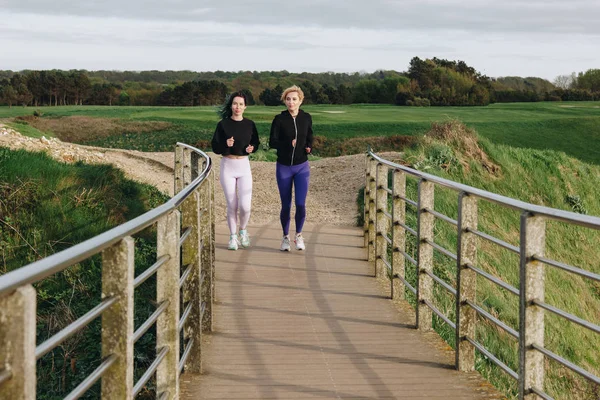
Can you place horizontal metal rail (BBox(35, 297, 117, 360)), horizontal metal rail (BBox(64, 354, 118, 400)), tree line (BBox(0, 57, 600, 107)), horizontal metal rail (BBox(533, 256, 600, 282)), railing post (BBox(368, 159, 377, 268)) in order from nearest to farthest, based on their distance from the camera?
1. horizontal metal rail (BBox(35, 297, 117, 360))
2. horizontal metal rail (BBox(64, 354, 118, 400))
3. horizontal metal rail (BBox(533, 256, 600, 282))
4. railing post (BBox(368, 159, 377, 268))
5. tree line (BBox(0, 57, 600, 107))

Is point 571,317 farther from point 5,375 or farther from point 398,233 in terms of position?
point 398,233

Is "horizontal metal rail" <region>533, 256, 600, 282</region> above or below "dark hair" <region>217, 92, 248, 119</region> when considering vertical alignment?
below

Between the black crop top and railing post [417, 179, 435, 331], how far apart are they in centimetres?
367

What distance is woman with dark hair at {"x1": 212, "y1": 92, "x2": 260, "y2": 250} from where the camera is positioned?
36.5ft

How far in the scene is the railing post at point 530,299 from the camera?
518 centimetres

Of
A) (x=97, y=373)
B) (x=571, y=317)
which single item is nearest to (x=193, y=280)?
(x=571, y=317)

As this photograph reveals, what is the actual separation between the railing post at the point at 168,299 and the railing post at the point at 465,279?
217cm

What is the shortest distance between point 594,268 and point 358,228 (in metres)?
6.18

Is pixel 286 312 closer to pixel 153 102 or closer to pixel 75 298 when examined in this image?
pixel 75 298

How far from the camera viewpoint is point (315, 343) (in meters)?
7.52

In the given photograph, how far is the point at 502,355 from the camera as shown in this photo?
9.69m

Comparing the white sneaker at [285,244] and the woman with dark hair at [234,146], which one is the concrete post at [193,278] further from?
the white sneaker at [285,244]

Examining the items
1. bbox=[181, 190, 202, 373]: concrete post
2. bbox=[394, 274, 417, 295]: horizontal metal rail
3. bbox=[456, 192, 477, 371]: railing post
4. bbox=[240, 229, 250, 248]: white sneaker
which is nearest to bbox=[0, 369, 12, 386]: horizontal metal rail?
bbox=[181, 190, 202, 373]: concrete post

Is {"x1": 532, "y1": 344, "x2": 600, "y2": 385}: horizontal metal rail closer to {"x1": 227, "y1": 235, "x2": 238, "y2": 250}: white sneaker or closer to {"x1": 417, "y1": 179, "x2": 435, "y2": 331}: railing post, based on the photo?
{"x1": 417, "y1": 179, "x2": 435, "y2": 331}: railing post
